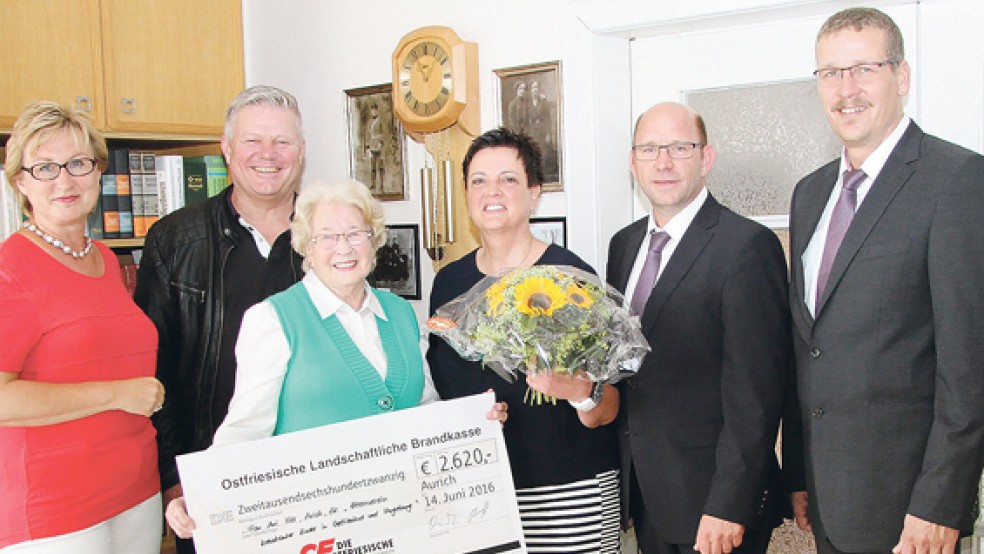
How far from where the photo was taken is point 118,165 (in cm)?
336

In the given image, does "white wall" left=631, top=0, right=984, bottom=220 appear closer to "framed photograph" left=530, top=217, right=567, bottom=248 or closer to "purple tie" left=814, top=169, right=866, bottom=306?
"framed photograph" left=530, top=217, right=567, bottom=248

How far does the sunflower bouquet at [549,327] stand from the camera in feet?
6.20

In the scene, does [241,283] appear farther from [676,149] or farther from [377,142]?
[676,149]

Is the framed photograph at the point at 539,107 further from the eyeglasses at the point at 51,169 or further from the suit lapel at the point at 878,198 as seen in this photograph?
the eyeglasses at the point at 51,169

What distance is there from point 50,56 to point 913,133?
277 cm

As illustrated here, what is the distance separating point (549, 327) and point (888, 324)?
74 cm

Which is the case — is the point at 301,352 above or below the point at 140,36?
below

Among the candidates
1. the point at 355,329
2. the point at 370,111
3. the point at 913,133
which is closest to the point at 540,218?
the point at 370,111

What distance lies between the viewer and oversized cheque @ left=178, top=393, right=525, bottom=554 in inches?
73.4

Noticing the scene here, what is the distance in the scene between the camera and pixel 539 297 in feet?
6.27

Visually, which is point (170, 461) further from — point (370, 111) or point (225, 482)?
point (370, 111)

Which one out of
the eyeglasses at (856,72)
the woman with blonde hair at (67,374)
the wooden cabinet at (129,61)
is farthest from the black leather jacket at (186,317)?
the eyeglasses at (856,72)

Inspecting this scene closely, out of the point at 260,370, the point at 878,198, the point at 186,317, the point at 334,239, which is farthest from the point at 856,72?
the point at 186,317

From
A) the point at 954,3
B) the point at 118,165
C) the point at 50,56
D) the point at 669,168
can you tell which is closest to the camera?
the point at 669,168
